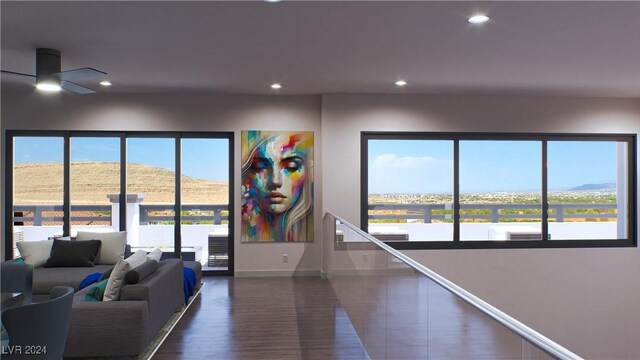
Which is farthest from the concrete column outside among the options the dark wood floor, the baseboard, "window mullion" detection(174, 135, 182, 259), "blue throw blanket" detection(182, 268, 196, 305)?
"blue throw blanket" detection(182, 268, 196, 305)

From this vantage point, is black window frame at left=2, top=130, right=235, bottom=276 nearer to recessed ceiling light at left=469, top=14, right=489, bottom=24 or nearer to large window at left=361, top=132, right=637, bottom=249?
large window at left=361, top=132, right=637, bottom=249

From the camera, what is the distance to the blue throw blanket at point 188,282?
17.2 feet

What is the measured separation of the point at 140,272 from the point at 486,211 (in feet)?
16.5

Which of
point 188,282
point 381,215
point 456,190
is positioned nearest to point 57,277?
point 188,282

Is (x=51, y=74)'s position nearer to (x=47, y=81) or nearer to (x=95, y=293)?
(x=47, y=81)

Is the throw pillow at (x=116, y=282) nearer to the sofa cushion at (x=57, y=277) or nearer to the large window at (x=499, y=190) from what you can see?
the sofa cushion at (x=57, y=277)

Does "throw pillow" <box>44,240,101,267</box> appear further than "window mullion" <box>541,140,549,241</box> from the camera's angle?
No

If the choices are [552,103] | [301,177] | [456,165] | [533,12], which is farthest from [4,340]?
[552,103]

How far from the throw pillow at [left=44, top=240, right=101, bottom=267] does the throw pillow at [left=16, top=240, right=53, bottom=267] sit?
0.09 m

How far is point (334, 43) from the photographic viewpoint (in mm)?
4148

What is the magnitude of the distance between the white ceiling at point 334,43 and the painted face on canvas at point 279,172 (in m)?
1.04

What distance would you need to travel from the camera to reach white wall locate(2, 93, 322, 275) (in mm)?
6609

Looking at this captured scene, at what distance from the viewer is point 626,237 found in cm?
690

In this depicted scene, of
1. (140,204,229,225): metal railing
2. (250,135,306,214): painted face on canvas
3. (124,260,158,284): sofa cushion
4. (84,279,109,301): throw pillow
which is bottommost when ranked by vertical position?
(84,279,109,301): throw pillow
